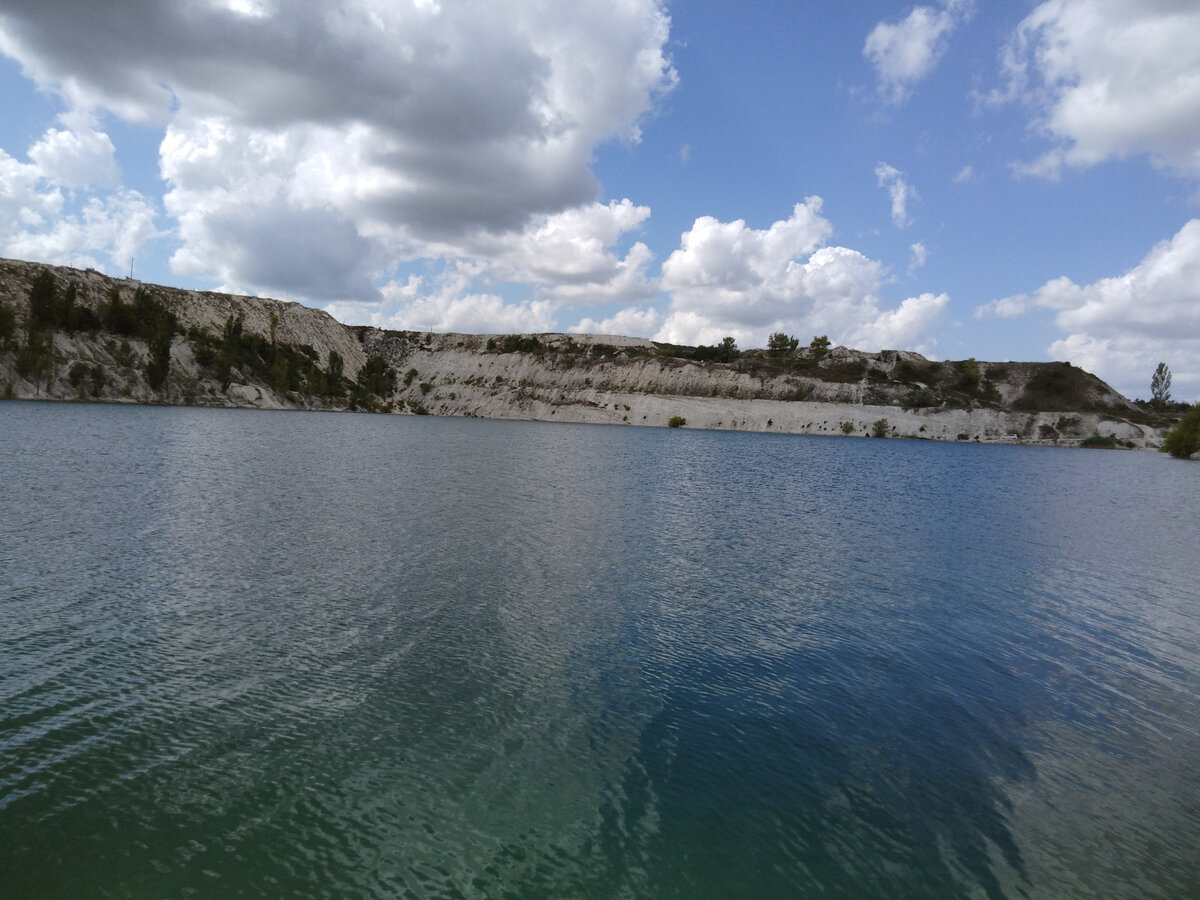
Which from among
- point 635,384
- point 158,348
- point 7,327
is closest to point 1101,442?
point 635,384

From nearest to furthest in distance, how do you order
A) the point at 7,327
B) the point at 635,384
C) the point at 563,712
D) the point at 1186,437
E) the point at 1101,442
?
the point at 563,712
the point at 7,327
the point at 1186,437
the point at 1101,442
the point at 635,384

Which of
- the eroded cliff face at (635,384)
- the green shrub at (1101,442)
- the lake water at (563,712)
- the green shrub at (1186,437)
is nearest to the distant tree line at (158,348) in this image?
the eroded cliff face at (635,384)

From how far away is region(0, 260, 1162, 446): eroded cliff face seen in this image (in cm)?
13925

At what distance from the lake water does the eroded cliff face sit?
12052 cm

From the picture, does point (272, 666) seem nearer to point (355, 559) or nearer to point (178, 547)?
point (355, 559)

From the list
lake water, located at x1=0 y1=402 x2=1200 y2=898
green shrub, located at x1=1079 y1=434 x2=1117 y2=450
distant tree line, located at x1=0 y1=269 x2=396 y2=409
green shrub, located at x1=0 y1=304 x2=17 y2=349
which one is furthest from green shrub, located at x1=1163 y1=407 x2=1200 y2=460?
green shrub, located at x1=0 y1=304 x2=17 y2=349

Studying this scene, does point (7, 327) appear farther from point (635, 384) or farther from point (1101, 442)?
point (1101, 442)

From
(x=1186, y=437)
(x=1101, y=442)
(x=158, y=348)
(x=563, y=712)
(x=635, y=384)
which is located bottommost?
(x=563, y=712)

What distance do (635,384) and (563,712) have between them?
155 m

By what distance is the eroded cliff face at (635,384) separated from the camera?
139250mm

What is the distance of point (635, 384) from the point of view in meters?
165

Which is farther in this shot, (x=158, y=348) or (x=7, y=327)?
(x=158, y=348)

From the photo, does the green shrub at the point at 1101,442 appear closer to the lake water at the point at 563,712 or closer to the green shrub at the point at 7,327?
the lake water at the point at 563,712

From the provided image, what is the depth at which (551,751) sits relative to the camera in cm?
1006
